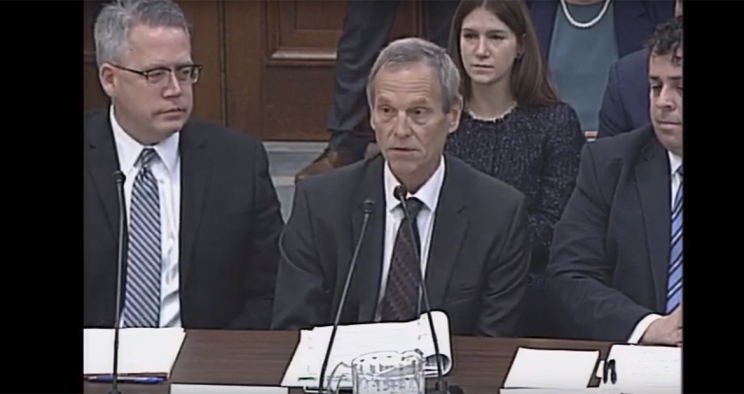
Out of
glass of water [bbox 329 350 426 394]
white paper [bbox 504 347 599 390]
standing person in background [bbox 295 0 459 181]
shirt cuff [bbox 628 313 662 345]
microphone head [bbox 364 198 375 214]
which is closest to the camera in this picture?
glass of water [bbox 329 350 426 394]

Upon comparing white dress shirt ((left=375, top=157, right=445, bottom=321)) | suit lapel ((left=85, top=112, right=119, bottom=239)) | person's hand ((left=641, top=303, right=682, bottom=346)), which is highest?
suit lapel ((left=85, top=112, right=119, bottom=239))

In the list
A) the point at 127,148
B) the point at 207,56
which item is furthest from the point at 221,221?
the point at 207,56

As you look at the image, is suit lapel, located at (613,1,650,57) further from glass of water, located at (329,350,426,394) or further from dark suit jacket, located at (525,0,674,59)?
glass of water, located at (329,350,426,394)

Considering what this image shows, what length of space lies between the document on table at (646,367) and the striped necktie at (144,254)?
886mm

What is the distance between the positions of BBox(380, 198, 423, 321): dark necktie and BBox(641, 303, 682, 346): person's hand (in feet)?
1.41

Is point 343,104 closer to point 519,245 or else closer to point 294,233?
point 294,233

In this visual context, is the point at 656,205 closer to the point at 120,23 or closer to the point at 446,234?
the point at 446,234

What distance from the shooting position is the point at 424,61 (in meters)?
2.69

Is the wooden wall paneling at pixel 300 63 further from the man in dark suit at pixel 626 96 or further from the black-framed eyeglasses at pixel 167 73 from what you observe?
the man in dark suit at pixel 626 96

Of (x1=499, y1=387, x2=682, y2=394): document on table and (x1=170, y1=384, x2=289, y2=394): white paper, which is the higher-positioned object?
(x1=499, y1=387, x2=682, y2=394): document on table

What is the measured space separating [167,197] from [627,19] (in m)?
0.99

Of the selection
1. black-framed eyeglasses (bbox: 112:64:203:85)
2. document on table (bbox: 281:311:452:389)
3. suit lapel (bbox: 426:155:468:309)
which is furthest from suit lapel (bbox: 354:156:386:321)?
black-framed eyeglasses (bbox: 112:64:203:85)

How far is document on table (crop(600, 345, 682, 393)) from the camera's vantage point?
2066 mm

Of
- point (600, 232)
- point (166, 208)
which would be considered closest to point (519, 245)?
point (600, 232)
